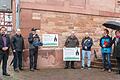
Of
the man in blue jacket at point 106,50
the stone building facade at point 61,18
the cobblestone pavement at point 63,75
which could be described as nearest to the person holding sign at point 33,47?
the cobblestone pavement at point 63,75

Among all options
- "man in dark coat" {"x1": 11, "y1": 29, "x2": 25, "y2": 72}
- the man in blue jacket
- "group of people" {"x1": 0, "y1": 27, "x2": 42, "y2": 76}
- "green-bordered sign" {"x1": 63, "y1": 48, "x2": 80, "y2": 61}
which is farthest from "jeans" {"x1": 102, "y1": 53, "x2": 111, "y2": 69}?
"man in dark coat" {"x1": 11, "y1": 29, "x2": 25, "y2": 72}

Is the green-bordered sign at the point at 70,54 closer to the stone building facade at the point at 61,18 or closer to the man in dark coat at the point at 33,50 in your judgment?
the stone building facade at the point at 61,18

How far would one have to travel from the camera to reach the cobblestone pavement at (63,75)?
51.6 feet

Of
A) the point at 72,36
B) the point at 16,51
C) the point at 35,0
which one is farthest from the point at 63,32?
the point at 16,51

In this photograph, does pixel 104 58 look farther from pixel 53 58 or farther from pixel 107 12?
pixel 107 12

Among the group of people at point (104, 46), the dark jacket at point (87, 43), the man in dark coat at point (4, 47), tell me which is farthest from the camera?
the dark jacket at point (87, 43)

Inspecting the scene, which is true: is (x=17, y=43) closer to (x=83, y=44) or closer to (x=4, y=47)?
(x=4, y=47)

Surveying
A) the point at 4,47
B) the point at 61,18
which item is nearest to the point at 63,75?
the point at 4,47

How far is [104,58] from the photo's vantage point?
18.4 metres

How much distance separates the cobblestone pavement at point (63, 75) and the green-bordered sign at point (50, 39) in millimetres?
1582

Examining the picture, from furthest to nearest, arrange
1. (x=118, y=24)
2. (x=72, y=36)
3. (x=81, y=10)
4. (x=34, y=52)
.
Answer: (x=81, y=10) → (x=72, y=36) → (x=34, y=52) → (x=118, y=24)

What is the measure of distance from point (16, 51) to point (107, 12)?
262 inches

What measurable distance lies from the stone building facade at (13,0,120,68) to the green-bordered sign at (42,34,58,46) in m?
0.23

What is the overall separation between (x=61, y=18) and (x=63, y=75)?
4.60 metres
